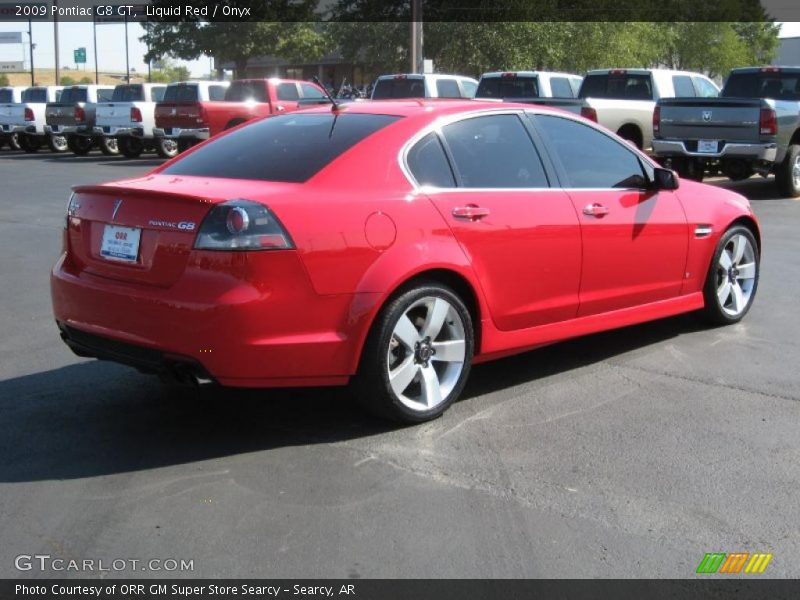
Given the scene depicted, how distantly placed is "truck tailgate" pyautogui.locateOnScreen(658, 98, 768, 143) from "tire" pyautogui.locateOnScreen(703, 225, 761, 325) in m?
7.64

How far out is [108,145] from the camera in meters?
28.0

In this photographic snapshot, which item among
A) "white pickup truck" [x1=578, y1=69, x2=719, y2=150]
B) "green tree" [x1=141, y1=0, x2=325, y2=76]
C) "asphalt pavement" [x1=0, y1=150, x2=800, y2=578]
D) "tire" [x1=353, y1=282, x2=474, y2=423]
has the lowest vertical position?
"asphalt pavement" [x1=0, y1=150, x2=800, y2=578]

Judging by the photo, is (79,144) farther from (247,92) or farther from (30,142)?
(247,92)

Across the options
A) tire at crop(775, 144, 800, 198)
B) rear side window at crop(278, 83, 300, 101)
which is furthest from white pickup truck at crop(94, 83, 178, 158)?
tire at crop(775, 144, 800, 198)

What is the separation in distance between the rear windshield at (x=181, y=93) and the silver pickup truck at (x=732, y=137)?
43.9 ft

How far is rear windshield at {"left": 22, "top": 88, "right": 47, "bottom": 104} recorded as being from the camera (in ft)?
99.9

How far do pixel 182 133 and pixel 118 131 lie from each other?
3.01 metres

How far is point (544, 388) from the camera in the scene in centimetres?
551

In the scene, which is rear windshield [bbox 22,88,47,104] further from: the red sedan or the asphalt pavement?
the red sedan

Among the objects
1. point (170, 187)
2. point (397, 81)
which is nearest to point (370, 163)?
point (170, 187)

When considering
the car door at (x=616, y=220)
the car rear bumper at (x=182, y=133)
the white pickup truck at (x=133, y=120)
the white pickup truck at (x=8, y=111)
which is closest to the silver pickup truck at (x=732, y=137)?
the car door at (x=616, y=220)

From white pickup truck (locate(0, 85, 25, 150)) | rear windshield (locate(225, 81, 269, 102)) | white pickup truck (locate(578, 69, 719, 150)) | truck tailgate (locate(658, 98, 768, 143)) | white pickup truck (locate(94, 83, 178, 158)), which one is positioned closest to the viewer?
truck tailgate (locate(658, 98, 768, 143))

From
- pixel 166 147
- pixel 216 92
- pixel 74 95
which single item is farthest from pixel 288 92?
pixel 74 95

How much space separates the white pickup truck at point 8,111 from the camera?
29.7m
